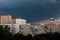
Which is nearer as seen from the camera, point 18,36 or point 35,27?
point 18,36

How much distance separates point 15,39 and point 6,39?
3310mm

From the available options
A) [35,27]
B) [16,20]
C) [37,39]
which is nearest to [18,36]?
[37,39]

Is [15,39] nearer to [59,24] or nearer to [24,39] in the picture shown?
[24,39]

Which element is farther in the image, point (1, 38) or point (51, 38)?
point (51, 38)

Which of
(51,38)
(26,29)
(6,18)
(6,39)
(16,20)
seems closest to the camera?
(6,39)

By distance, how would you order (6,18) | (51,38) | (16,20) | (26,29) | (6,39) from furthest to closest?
(16,20)
(6,18)
(26,29)
(51,38)
(6,39)

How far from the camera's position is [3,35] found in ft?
163

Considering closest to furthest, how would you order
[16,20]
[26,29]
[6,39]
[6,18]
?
1. [6,39]
2. [26,29]
3. [6,18]
4. [16,20]

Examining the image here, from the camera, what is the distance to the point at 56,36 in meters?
52.5

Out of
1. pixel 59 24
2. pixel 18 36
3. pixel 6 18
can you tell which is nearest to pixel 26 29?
pixel 6 18

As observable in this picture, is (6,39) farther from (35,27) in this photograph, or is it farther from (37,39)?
(35,27)

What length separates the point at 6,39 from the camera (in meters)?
47.3

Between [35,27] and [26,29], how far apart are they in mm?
6498

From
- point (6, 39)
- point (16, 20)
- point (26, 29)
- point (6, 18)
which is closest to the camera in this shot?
point (6, 39)
